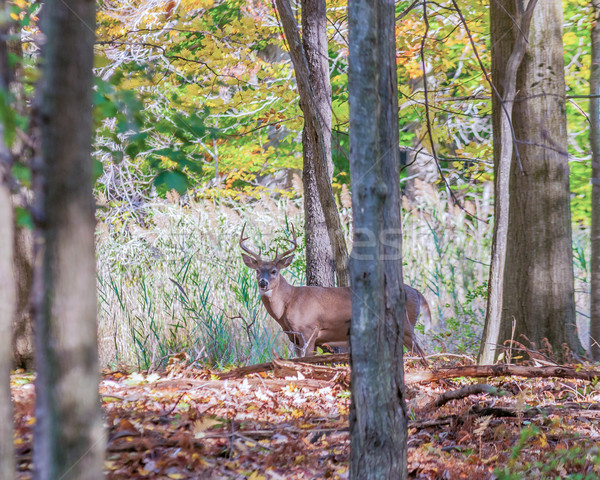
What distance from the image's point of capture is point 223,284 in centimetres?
767

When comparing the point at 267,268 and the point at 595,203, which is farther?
the point at 267,268

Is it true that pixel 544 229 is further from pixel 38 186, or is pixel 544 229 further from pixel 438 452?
pixel 38 186

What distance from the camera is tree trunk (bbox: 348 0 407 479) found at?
2.30 meters

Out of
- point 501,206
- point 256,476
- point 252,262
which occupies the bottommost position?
point 256,476

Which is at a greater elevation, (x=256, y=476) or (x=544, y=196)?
(x=544, y=196)

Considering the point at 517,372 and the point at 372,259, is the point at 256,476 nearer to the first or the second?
the point at 372,259

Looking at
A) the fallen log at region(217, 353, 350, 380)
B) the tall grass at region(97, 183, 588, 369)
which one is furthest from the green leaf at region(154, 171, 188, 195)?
the tall grass at region(97, 183, 588, 369)

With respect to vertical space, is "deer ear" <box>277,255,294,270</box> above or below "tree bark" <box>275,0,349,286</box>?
below

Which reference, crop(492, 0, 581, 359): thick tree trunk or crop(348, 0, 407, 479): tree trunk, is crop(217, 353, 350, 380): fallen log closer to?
crop(492, 0, 581, 359): thick tree trunk

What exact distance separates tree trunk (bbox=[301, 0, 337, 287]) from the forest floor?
8.20 ft

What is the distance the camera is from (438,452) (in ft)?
10.5

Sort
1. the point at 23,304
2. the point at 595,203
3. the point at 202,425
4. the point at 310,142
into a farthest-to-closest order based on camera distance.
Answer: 1. the point at 310,142
2. the point at 595,203
3. the point at 23,304
4. the point at 202,425

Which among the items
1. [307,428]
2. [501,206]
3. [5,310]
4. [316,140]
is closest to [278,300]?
[316,140]

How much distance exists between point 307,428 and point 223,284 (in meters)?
4.27
